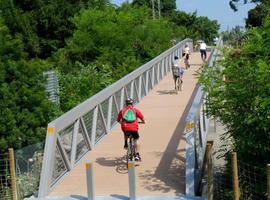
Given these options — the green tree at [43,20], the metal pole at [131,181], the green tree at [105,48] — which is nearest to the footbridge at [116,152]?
the metal pole at [131,181]

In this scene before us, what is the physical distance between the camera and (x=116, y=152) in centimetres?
1244

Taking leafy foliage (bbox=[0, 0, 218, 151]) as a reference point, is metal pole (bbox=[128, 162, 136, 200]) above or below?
below

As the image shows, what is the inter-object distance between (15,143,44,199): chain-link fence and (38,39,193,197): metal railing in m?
0.36

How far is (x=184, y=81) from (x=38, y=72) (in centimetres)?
925

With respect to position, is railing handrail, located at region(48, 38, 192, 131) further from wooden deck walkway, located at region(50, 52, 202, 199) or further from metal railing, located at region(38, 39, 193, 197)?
wooden deck walkway, located at region(50, 52, 202, 199)

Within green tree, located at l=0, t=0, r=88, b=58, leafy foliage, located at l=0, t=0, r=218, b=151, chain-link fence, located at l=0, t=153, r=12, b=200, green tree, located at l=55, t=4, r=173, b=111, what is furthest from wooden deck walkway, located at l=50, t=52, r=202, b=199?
green tree, located at l=0, t=0, r=88, b=58

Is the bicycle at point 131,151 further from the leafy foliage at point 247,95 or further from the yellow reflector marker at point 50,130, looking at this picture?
the leafy foliage at point 247,95

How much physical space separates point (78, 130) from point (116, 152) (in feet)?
3.68

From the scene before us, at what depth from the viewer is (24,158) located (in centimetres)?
1069

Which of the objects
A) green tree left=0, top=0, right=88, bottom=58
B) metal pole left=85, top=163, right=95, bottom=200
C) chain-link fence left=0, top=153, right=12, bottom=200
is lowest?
chain-link fence left=0, top=153, right=12, bottom=200

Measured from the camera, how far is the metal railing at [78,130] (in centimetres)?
1009

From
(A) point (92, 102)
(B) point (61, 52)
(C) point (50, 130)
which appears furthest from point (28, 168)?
(B) point (61, 52)

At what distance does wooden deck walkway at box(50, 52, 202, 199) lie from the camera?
9.88m

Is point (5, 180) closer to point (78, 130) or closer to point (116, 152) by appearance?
point (78, 130)
